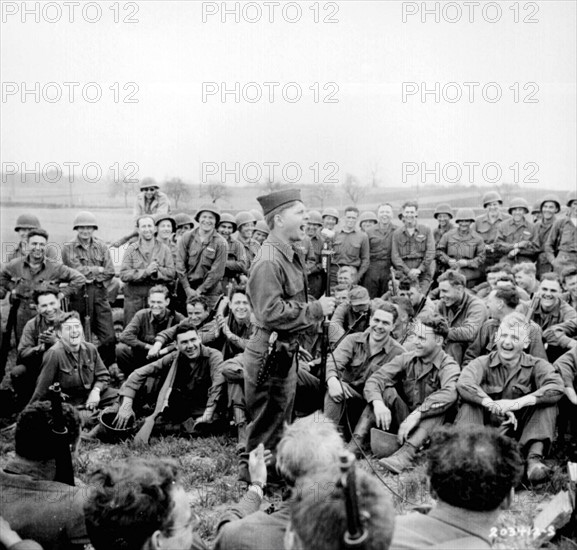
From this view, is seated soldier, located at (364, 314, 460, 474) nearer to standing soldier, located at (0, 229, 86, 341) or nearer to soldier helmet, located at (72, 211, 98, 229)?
standing soldier, located at (0, 229, 86, 341)

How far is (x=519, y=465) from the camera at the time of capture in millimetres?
2639

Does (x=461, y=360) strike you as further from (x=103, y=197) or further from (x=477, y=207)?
(x=103, y=197)

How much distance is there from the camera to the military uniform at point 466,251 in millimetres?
10898

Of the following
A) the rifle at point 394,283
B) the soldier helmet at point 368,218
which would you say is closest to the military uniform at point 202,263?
the rifle at point 394,283

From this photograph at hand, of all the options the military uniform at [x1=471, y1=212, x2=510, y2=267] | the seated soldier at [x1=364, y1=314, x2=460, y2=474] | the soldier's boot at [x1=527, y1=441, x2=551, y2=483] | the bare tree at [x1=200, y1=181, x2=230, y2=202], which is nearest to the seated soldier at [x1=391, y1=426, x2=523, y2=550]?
the soldier's boot at [x1=527, y1=441, x2=551, y2=483]

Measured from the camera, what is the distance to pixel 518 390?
5.77 m

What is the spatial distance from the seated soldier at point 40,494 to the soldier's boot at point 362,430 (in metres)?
3.26

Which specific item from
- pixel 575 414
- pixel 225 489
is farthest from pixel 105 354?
pixel 575 414

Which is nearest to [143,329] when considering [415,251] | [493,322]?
[493,322]

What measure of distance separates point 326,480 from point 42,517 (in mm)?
1565

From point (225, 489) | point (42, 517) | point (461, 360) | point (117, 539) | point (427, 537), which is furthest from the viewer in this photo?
point (461, 360)

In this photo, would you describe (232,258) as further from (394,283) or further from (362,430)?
(362,430)

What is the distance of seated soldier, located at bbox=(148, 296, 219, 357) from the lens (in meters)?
7.60

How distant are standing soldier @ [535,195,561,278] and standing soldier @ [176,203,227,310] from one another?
5527 mm
